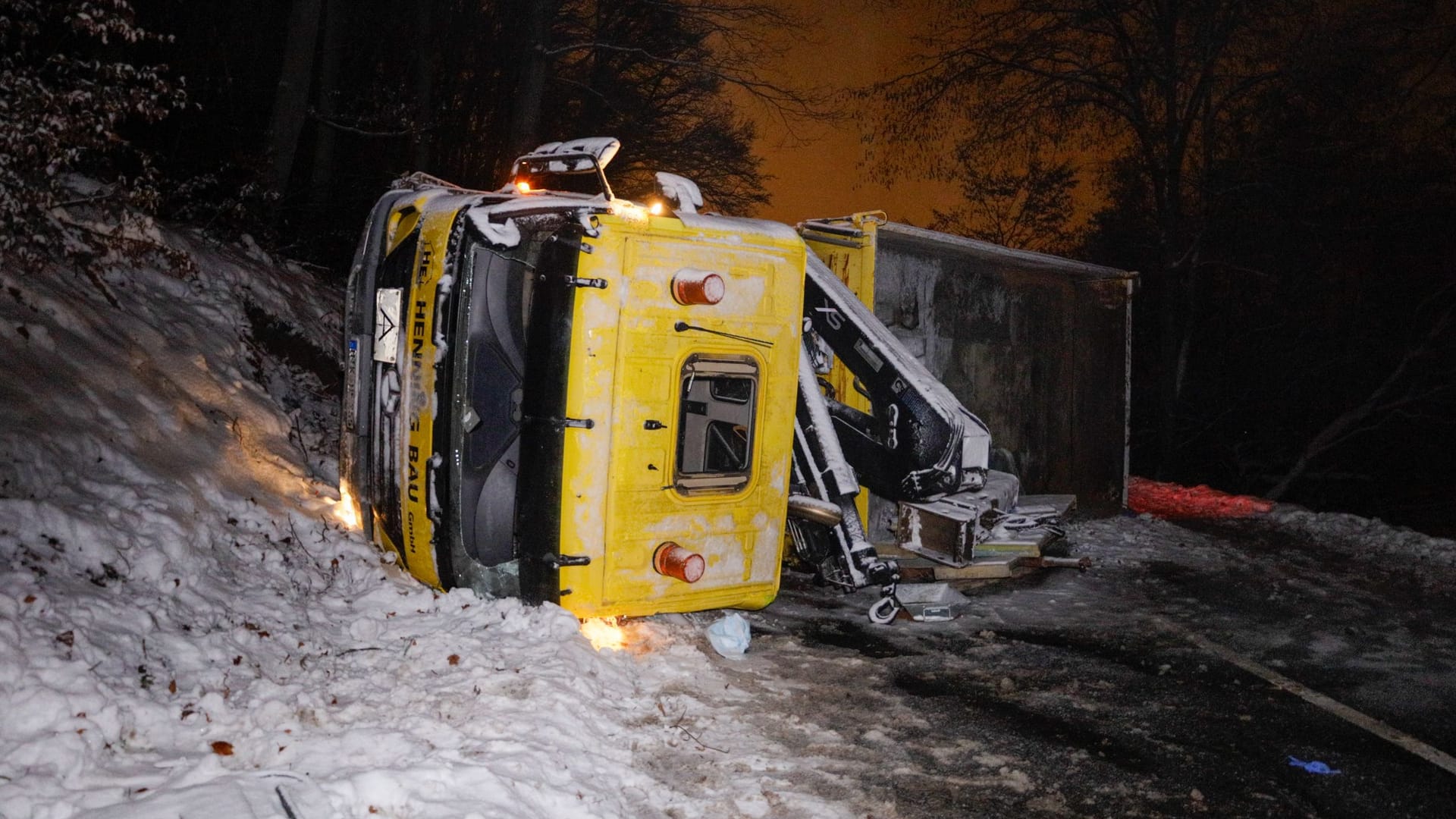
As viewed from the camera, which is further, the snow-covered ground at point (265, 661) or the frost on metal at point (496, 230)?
the frost on metal at point (496, 230)

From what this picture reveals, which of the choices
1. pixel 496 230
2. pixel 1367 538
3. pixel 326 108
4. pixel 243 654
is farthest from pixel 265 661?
pixel 1367 538

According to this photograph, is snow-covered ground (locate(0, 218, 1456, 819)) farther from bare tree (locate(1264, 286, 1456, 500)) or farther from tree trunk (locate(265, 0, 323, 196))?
bare tree (locate(1264, 286, 1456, 500))

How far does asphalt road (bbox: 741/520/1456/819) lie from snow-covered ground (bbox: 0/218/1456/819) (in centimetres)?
14

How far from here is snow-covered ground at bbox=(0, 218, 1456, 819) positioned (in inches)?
132

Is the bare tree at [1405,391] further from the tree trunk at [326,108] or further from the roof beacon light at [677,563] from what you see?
the tree trunk at [326,108]

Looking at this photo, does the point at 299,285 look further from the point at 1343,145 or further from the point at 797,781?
the point at 1343,145

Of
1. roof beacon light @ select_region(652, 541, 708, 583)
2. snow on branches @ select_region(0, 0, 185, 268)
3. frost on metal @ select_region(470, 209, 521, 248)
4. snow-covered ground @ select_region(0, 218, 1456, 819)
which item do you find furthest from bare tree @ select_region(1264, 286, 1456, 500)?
snow on branches @ select_region(0, 0, 185, 268)

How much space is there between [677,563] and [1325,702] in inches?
152

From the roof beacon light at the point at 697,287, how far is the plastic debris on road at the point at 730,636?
2.02m

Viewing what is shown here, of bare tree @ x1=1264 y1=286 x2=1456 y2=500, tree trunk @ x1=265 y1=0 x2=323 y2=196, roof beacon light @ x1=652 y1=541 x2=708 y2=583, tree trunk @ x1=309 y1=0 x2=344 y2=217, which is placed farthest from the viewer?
bare tree @ x1=1264 y1=286 x2=1456 y2=500

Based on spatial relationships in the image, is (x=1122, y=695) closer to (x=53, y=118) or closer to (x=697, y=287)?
(x=697, y=287)

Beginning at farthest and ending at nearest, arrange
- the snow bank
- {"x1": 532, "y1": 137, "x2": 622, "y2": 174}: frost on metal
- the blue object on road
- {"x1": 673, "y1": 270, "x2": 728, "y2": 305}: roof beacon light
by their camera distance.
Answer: the snow bank → {"x1": 532, "y1": 137, "x2": 622, "y2": 174}: frost on metal → {"x1": 673, "y1": 270, "x2": 728, "y2": 305}: roof beacon light → the blue object on road

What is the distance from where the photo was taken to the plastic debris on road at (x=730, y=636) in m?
5.57

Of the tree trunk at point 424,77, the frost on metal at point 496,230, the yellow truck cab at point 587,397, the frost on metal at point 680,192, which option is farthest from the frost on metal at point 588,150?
the tree trunk at point 424,77
